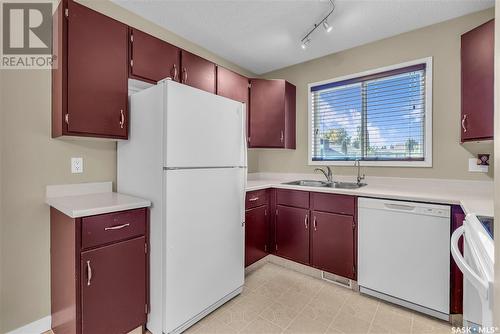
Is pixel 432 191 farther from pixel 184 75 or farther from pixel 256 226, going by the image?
pixel 184 75

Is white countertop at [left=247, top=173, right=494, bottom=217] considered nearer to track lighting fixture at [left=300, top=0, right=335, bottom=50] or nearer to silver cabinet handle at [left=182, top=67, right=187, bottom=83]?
silver cabinet handle at [left=182, top=67, right=187, bottom=83]

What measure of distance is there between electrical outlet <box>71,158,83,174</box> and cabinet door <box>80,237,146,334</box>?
767mm

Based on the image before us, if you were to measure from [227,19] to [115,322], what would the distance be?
2.52 m

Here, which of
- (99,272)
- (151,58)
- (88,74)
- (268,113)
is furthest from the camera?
(268,113)

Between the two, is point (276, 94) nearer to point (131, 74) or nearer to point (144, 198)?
point (131, 74)

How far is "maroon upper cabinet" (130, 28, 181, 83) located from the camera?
1857mm

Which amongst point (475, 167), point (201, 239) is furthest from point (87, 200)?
point (475, 167)

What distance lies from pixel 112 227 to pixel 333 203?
183 centimetres

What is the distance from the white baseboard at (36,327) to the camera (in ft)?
5.27

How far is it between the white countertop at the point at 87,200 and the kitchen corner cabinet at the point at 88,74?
0.42 m

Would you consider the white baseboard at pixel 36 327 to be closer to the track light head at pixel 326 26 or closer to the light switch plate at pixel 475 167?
the track light head at pixel 326 26

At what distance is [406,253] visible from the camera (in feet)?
6.19

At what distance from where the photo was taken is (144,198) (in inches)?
66.7

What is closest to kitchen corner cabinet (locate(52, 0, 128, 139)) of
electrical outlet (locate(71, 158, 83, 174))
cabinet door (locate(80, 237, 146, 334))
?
electrical outlet (locate(71, 158, 83, 174))
